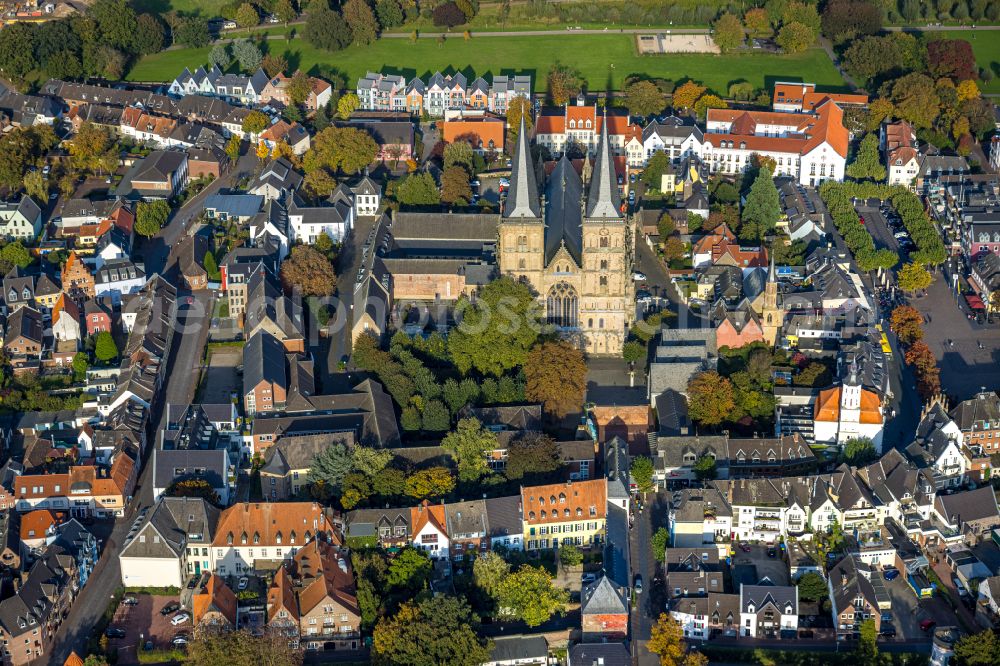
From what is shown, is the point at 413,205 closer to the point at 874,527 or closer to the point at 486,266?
the point at 486,266

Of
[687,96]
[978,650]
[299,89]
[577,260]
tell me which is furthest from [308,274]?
[978,650]

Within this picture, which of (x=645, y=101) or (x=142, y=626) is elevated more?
(x=645, y=101)

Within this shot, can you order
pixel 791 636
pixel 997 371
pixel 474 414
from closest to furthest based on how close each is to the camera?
1. pixel 791 636
2. pixel 474 414
3. pixel 997 371

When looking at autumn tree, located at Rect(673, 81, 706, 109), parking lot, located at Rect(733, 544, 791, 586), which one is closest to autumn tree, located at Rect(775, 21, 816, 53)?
autumn tree, located at Rect(673, 81, 706, 109)

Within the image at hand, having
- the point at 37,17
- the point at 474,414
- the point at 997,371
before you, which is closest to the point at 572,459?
the point at 474,414

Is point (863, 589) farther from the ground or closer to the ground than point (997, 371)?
closer to the ground

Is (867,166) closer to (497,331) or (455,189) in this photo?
(455,189)

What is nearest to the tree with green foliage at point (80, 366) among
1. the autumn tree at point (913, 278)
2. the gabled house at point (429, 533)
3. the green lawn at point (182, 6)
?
the gabled house at point (429, 533)
